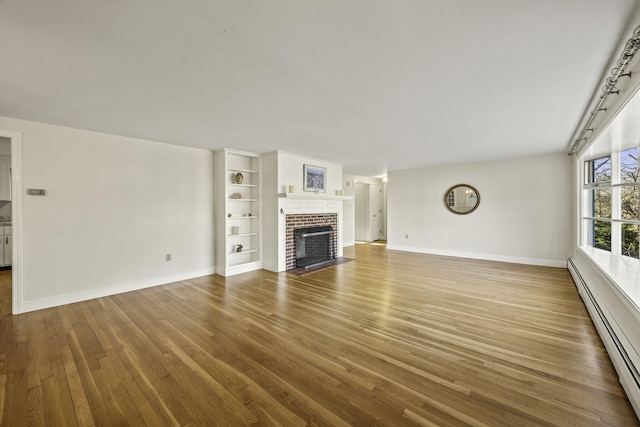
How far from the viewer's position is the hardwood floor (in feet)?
5.26

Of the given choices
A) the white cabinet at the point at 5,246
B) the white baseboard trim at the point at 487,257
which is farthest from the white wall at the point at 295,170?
the white cabinet at the point at 5,246

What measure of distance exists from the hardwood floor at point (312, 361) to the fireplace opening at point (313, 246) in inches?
68.5

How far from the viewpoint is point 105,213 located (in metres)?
3.79

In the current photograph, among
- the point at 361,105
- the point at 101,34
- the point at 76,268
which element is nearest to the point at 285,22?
the point at 101,34

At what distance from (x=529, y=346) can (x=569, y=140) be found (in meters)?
3.72

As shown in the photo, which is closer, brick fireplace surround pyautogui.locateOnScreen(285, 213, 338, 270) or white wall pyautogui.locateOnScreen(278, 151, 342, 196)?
white wall pyautogui.locateOnScreen(278, 151, 342, 196)

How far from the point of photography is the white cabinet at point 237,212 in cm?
482

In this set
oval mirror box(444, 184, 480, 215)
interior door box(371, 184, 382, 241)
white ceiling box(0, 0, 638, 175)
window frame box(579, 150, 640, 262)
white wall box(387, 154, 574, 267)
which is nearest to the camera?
white ceiling box(0, 0, 638, 175)

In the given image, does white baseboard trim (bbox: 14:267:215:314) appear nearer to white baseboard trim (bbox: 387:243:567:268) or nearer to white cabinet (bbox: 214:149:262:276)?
white cabinet (bbox: 214:149:262:276)

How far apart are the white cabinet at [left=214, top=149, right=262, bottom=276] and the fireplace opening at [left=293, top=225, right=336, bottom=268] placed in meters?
0.79

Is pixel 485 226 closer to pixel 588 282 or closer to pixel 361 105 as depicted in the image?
pixel 588 282

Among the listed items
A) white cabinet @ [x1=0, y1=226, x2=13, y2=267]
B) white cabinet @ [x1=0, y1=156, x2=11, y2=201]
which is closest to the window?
white cabinet @ [x1=0, y1=226, x2=13, y2=267]

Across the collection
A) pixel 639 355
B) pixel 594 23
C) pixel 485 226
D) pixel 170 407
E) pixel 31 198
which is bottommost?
pixel 170 407

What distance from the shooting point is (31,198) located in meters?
3.25
